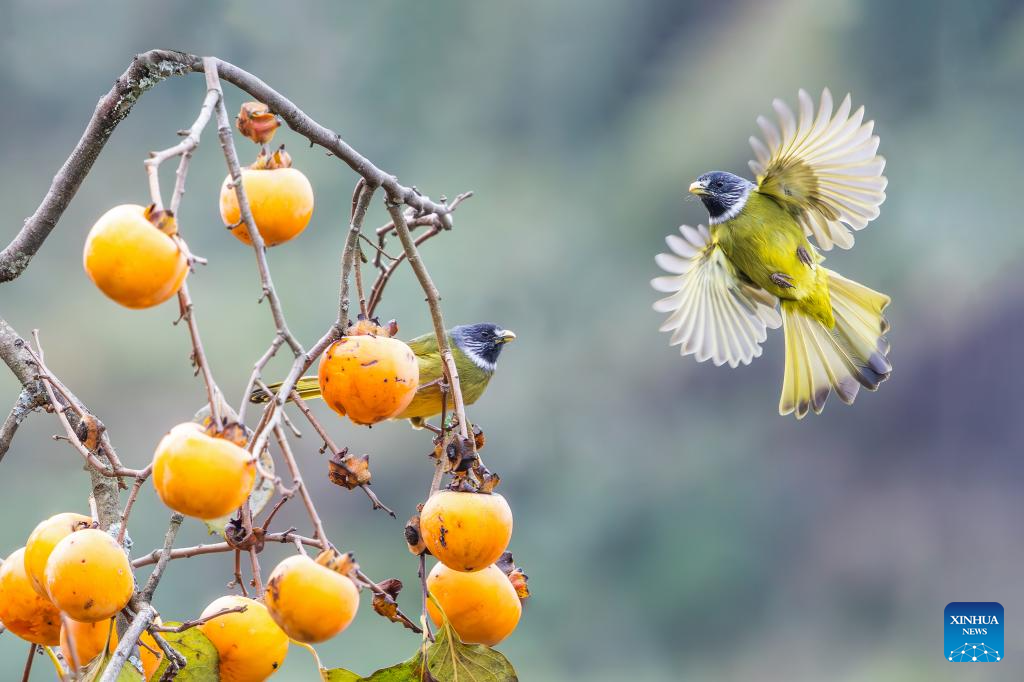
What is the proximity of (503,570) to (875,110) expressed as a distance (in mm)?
4597

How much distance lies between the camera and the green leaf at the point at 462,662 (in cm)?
89

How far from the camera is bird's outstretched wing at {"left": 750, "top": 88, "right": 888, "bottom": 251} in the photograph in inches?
64.9

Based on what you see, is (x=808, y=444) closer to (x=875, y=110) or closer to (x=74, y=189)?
(x=875, y=110)

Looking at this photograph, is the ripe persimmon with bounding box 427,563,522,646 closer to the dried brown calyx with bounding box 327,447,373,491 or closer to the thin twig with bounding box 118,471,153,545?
the dried brown calyx with bounding box 327,447,373,491

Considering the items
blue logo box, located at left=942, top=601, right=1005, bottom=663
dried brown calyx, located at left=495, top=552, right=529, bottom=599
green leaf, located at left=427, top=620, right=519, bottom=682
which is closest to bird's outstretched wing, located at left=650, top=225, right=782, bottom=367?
dried brown calyx, located at left=495, top=552, right=529, bottom=599

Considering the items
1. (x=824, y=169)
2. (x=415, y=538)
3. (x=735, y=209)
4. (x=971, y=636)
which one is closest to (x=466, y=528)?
(x=415, y=538)

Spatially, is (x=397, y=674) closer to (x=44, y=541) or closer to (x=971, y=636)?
(x=44, y=541)

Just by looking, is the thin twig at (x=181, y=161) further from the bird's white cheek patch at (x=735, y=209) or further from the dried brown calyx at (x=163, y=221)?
the bird's white cheek patch at (x=735, y=209)

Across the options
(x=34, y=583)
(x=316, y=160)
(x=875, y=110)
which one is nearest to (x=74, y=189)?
(x=34, y=583)

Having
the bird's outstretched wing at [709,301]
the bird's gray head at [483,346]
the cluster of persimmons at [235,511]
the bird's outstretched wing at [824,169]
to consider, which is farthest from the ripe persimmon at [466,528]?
the bird's gray head at [483,346]

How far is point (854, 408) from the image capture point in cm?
482

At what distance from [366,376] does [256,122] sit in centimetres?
26

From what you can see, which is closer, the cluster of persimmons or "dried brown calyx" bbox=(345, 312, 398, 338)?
the cluster of persimmons

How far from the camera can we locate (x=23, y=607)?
0.86 metres
